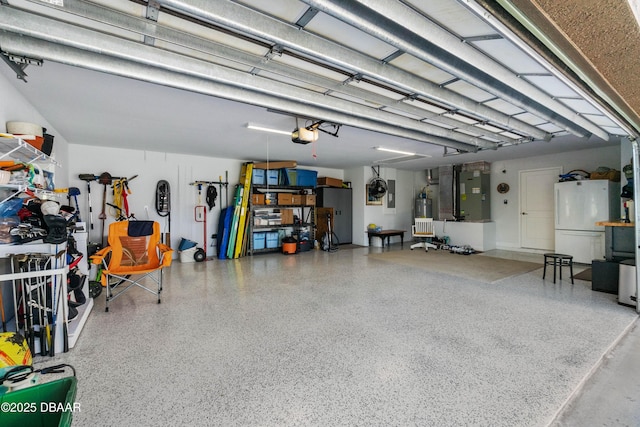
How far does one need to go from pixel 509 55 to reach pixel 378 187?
21.6 feet

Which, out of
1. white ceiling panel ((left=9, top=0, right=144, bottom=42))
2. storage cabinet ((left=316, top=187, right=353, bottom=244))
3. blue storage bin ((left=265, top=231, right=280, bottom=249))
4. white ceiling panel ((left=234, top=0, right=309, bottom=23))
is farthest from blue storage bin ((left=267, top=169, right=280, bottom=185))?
white ceiling panel ((left=234, top=0, right=309, bottom=23))

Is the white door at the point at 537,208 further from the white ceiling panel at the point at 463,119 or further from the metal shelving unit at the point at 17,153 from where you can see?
the metal shelving unit at the point at 17,153

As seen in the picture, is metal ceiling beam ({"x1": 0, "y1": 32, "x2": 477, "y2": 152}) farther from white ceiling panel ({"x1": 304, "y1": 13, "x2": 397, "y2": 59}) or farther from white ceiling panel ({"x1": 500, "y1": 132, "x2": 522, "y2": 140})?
white ceiling panel ({"x1": 500, "y1": 132, "x2": 522, "y2": 140})

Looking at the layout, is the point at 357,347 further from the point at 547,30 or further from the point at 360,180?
the point at 360,180

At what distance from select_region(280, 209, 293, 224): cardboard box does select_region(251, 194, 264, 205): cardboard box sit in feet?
2.21

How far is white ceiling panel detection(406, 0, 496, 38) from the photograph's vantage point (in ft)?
5.45

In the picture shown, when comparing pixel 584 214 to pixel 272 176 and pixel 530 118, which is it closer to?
pixel 530 118

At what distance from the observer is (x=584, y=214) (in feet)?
18.7

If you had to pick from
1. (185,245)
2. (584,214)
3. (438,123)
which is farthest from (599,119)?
(185,245)

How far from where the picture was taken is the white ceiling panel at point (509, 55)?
6.56 feet

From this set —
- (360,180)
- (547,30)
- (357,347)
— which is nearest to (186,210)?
(360,180)

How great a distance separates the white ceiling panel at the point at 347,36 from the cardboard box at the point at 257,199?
537 cm

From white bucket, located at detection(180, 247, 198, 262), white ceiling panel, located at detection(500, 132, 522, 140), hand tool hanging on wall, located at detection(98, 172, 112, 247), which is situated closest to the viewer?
white ceiling panel, located at detection(500, 132, 522, 140)

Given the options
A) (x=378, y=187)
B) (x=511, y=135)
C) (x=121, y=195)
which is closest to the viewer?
(x=511, y=135)
